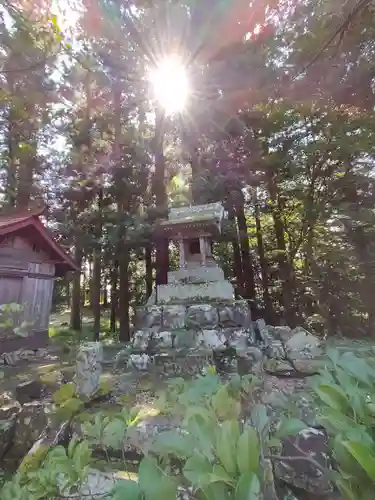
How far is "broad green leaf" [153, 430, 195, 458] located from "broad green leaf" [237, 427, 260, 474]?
6.7 inches

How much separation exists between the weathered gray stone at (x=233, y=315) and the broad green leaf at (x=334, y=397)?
23.3 ft

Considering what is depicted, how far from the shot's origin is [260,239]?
14.2 metres

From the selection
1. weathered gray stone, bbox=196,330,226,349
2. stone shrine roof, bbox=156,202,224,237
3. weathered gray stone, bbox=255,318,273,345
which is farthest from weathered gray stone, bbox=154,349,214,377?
stone shrine roof, bbox=156,202,224,237

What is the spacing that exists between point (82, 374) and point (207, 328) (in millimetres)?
3784

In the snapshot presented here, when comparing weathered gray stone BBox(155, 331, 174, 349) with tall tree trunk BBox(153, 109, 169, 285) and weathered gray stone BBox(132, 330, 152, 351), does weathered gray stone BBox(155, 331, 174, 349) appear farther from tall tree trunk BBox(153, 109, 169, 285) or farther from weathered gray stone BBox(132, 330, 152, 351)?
tall tree trunk BBox(153, 109, 169, 285)

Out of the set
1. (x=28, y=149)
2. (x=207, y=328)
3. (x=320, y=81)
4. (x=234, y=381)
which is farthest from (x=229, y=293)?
Answer: (x=234, y=381)

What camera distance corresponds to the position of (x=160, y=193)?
481 inches

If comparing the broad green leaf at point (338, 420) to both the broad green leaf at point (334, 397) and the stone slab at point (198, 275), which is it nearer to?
the broad green leaf at point (334, 397)

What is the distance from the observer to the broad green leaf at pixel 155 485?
2.43 ft

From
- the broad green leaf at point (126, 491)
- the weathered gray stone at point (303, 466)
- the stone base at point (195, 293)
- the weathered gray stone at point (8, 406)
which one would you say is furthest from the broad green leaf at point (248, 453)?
the stone base at point (195, 293)

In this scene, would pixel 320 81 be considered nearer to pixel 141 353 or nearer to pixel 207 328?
pixel 207 328

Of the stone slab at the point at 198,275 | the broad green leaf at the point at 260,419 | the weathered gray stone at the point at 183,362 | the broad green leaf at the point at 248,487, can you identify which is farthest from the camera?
the stone slab at the point at 198,275

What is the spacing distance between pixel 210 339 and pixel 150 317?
196cm

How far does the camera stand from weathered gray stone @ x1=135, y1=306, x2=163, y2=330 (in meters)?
8.41
